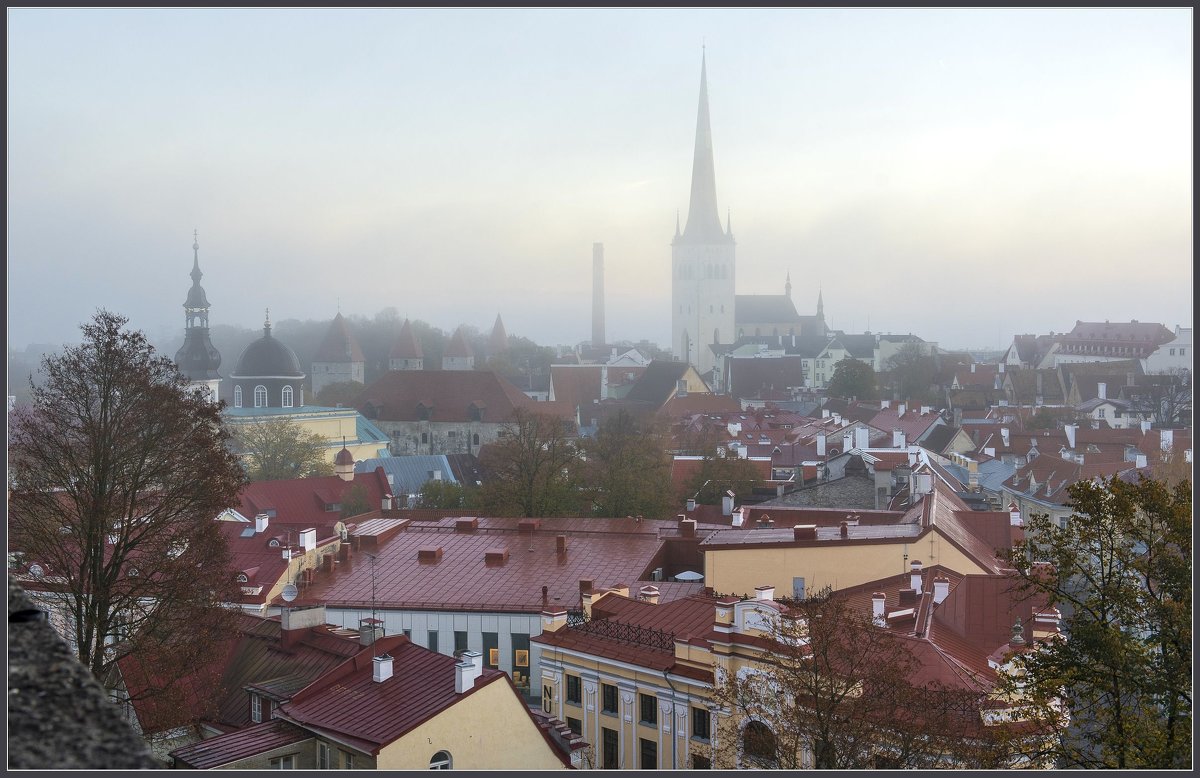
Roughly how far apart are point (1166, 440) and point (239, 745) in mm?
34780

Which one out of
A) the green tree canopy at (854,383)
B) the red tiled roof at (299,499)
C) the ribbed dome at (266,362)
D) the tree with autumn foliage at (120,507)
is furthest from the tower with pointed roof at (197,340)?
the tree with autumn foliage at (120,507)

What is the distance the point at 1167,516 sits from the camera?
9.45m

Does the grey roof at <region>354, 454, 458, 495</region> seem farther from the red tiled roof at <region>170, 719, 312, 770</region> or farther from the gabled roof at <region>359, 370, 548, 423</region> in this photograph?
the red tiled roof at <region>170, 719, 312, 770</region>

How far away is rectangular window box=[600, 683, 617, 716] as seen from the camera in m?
16.1

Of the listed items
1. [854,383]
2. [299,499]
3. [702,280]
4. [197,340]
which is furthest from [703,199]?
[299,499]

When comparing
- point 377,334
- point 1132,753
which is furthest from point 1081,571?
point 377,334

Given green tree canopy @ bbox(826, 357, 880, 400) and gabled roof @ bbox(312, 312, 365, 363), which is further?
gabled roof @ bbox(312, 312, 365, 363)

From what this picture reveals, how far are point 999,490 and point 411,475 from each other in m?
20.1

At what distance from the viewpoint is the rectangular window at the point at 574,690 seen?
54.4 ft

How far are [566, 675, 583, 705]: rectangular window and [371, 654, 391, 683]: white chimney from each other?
3263mm

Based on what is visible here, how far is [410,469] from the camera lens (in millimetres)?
46594

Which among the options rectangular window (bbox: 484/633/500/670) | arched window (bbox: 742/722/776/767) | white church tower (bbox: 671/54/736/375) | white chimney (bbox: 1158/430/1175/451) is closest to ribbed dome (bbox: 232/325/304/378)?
white chimney (bbox: 1158/430/1175/451)

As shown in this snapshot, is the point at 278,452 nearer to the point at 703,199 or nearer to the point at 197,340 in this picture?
the point at 197,340

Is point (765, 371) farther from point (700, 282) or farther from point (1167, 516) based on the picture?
point (1167, 516)
